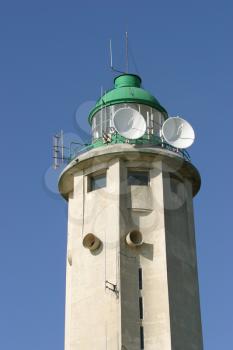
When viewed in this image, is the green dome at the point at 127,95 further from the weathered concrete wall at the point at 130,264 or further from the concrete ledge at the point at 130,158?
the weathered concrete wall at the point at 130,264

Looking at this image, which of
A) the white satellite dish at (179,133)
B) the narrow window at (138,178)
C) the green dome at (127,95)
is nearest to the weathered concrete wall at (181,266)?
the narrow window at (138,178)

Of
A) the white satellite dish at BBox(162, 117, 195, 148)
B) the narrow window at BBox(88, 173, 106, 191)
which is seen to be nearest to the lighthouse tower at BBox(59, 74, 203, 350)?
the narrow window at BBox(88, 173, 106, 191)

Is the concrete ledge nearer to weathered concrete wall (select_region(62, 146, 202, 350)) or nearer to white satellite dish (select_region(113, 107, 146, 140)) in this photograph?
weathered concrete wall (select_region(62, 146, 202, 350))

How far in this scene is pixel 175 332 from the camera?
37.8 meters

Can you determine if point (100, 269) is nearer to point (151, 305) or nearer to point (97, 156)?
point (151, 305)

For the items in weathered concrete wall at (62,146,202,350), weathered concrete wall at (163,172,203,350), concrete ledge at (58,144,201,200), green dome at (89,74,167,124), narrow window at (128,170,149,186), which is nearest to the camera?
weathered concrete wall at (62,146,202,350)

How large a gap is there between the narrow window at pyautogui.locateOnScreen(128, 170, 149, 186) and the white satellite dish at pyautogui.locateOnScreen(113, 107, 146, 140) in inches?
82.3

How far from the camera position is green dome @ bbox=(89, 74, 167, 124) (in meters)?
44.0

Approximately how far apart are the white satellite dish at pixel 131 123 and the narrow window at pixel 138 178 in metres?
2.09

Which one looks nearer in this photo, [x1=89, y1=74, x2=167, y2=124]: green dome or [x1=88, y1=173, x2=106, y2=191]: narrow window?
[x1=88, y1=173, x2=106, y2=191]: narrow window

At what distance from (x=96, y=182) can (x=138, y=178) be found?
2.35 meters

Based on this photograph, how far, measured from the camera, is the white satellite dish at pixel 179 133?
41906 millimetres

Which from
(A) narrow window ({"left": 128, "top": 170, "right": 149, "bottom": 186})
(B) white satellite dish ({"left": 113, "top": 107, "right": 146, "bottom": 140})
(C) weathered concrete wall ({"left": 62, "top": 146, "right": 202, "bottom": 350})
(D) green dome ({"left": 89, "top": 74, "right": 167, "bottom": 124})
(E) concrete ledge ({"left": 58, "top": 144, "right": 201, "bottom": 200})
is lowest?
(C) weathered concrete wall ({"left": 62, "top": 146, "right": 202, "bottom": 350})

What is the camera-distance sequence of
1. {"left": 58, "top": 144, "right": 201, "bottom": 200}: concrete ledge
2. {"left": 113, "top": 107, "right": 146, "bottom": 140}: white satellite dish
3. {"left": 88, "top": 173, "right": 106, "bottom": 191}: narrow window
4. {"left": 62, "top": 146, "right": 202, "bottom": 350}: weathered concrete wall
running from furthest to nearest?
{"left": 88, "top": 173, "right": 106, "bottom": 191}: narrow window, {"left": 58, "top": 144, "right": 201, "bottom": 200}: concrete ledge, {"left": 113, "top": 107, "right": 146, "bottom": 140}: white satellite dish, {"left": 62, "top": 146, "right": 202, "bottom": 350}: weathered concrete wall
